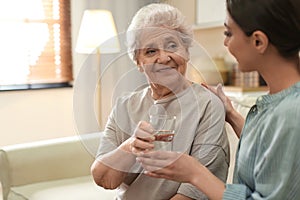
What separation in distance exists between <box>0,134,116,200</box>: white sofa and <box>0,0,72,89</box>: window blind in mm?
→ 1384

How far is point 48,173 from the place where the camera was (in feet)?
6.75

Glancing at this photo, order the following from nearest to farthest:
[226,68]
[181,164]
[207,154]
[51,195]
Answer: [181,164]
[207,154]
[51,195]
[226,68]

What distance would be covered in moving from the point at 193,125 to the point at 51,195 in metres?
1.14

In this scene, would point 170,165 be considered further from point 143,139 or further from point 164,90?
point 164,90

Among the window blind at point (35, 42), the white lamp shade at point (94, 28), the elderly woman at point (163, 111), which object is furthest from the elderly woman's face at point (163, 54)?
the window blind at point (35, 42)

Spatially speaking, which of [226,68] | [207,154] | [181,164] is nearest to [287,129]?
[181,164]

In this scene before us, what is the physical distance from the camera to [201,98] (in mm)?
1067

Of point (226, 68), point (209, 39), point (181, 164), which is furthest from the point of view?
point (209, 39)

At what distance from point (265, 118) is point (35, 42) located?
9.41ft

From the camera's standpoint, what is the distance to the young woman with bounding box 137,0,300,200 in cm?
71

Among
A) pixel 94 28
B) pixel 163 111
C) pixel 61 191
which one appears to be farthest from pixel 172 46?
pixel 94 28

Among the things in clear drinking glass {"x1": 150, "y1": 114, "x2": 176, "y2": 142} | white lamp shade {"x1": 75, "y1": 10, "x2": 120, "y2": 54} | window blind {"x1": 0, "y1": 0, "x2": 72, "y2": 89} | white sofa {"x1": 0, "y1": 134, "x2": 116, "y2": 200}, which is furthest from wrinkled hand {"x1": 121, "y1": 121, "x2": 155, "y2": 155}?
Answer: window blind {"x1": 0, "y1": 0, "x2": 72, "y2": 89}

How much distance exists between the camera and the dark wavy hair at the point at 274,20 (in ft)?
2.31

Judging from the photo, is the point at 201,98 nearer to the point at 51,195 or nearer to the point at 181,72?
the point at 181,72
